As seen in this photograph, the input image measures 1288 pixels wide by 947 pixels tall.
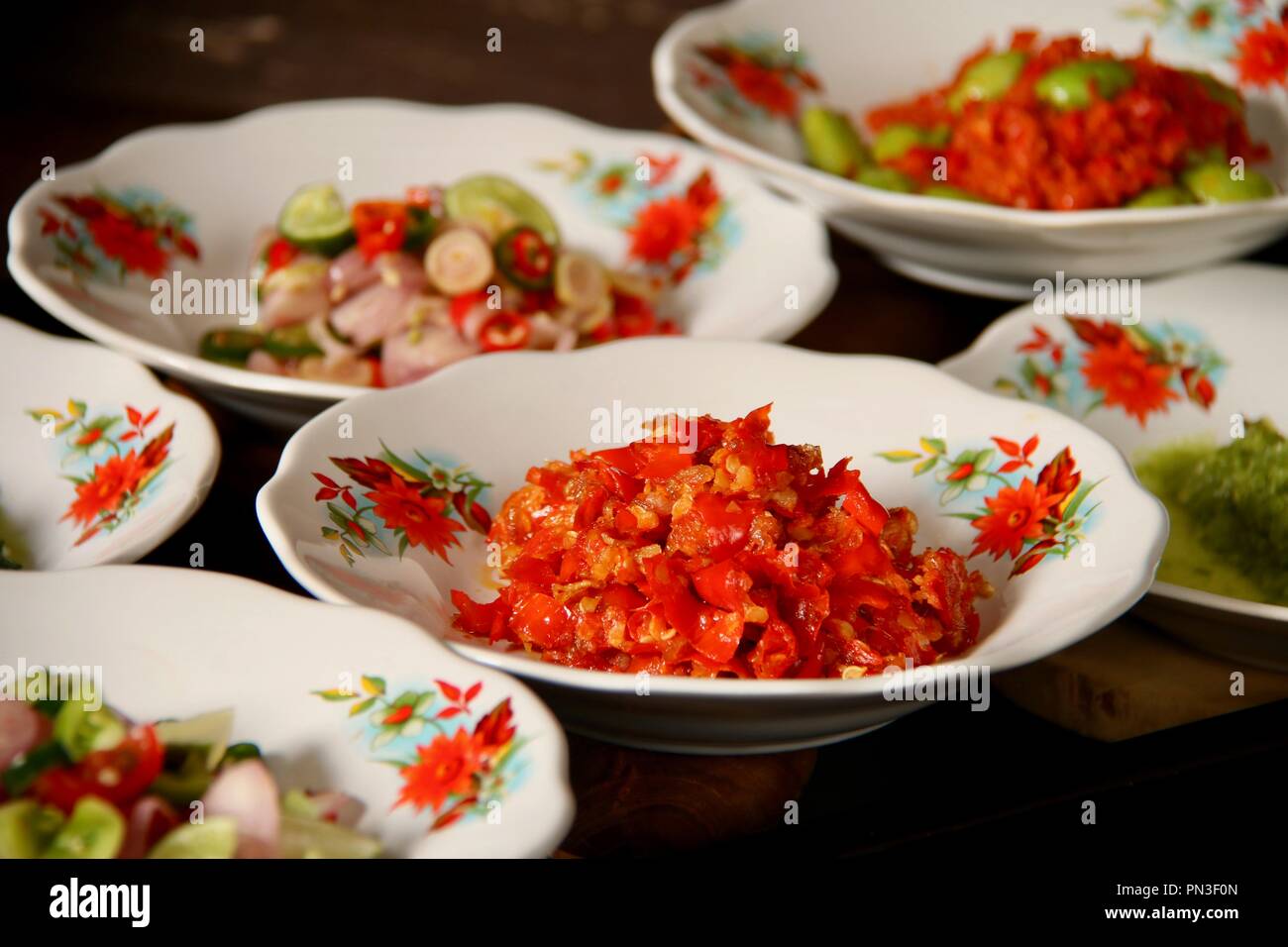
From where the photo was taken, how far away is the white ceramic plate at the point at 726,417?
45.7 inches

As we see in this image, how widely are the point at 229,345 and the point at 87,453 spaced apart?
433mm

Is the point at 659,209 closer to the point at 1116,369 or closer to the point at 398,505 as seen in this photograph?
the point at 1116,369

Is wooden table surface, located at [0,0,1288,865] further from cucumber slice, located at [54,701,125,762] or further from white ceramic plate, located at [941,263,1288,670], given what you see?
cucumber slice, located at [54,701,125,762]

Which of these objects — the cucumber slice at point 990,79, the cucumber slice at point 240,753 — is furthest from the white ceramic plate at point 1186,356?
the cucumber slice at point 240,753

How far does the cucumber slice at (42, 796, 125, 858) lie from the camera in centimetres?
102

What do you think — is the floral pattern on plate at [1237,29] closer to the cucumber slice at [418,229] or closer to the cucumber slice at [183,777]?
the cucumber slice at [418,229]

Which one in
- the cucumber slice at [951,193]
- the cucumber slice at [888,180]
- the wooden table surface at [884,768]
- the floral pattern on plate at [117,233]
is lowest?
the wooden table surface at [884,768]

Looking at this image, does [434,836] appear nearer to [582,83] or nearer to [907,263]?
[907,263]

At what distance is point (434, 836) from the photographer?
102cm

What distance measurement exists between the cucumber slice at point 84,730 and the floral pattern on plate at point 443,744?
0.53 feet

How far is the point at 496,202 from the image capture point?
6.99ft

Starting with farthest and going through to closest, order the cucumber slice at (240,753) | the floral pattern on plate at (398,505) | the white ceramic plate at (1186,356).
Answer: the white ceramic plate at (1186,356), the floral pattern on plate at (398,505), the cucumber slice at (240,753)

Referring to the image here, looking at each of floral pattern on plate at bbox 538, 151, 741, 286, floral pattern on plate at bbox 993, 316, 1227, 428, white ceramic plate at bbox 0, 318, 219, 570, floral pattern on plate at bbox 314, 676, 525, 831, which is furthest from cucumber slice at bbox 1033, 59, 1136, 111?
floral pattern on plate at bbox 314, 676, 525, 831
